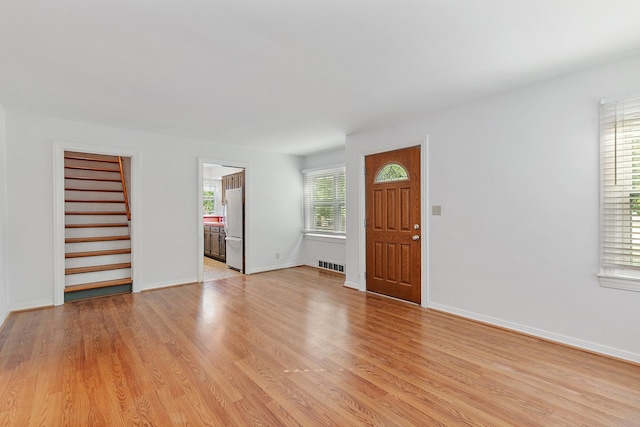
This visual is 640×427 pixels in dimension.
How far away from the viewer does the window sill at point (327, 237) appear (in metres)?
5.94

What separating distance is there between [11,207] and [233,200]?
3.21 m

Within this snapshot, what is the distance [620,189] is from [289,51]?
2.88 meters

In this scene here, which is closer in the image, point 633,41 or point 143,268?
point 633,41

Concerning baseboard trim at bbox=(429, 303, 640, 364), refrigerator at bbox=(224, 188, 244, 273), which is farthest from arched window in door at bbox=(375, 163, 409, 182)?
refrigerator at bbox=(224, 188, 244, 273)

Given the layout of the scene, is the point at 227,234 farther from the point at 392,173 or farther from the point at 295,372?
the point at 295,372

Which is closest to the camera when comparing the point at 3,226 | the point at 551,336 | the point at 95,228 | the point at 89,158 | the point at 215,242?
the point at 551,336

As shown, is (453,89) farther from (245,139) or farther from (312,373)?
(245,139)

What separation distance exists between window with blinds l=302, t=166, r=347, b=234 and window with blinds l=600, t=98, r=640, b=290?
389 cm

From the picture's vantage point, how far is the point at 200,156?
5242 mm

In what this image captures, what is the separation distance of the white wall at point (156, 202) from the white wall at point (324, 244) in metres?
0.28

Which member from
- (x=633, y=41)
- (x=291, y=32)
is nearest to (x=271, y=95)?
(x=291, y=32)

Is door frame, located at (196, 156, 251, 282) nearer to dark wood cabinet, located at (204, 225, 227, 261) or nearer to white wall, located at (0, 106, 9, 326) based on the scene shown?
dark wood cabinet, located at (204, 225, 227, 261)

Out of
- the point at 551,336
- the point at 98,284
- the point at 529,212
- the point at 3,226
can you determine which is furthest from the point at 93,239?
the point at 551,336

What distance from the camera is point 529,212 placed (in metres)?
3.00
